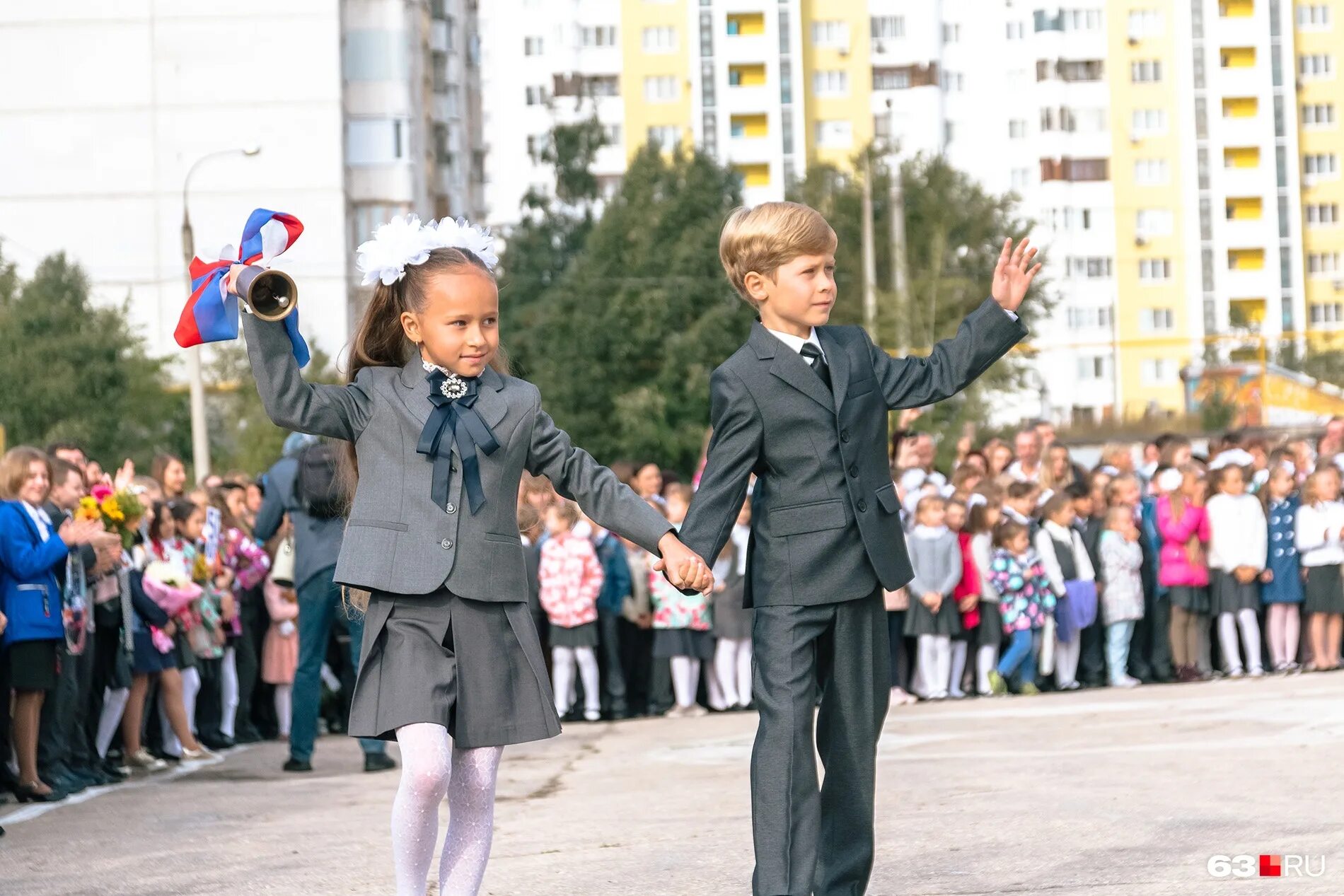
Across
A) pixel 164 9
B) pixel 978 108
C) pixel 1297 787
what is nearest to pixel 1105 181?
pixel 978 108

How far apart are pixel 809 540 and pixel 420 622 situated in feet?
3.61

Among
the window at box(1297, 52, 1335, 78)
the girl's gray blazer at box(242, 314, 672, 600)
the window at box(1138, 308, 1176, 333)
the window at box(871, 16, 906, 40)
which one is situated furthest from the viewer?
the window at box(1297, 52, 1335, 78)

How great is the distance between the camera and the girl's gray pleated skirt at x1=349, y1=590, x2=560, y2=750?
5207 mm

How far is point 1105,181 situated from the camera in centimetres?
10400

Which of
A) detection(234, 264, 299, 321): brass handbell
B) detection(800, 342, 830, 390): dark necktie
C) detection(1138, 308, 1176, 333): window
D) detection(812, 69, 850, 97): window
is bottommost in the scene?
detection(800, 342, 830, 390): dark necktie

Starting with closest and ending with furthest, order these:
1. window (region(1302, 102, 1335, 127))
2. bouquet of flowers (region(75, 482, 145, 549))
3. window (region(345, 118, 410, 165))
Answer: bouquet of flowers (region(75, 482, 145, 549)) → window (region(345, 118, 410, 165)) → window (region(1302, 102, 1335, 127))

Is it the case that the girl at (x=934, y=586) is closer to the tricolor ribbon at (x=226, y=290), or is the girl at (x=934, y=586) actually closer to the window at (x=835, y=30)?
the tricolor ribbon at (x=226, y=290)

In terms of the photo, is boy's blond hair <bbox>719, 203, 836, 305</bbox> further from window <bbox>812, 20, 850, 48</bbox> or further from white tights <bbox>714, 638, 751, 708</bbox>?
window <bbox>812, 20, 850, 48</bbox>

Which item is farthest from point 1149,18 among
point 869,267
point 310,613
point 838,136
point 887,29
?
point 310,613

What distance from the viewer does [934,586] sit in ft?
51.0

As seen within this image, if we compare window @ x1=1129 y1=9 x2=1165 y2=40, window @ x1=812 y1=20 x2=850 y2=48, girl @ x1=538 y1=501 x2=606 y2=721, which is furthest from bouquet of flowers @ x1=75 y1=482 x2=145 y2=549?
window @ x1=1129 y1=9 x2=1165 y2=40

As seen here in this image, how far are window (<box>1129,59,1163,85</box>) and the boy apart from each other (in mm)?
102374

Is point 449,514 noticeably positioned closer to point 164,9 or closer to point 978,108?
point 164,9

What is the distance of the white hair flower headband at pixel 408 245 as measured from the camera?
5.63 m
